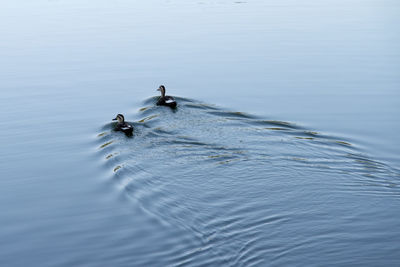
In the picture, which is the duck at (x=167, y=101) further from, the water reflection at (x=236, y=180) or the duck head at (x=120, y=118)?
the duck head at (x=120, y=118)

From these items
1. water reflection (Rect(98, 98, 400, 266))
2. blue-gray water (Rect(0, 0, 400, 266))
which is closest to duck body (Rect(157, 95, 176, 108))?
blue-gray water (Rect(0, 0, 400, 266))

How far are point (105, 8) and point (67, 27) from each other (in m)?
9.96

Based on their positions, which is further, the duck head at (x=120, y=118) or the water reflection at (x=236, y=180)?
the duck head at (x=120, y=118)

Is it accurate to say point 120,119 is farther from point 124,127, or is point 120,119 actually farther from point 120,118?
point 124,127

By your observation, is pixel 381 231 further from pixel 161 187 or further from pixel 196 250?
pixel 161 187

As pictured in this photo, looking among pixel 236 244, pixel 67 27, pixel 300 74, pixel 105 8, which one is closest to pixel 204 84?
pixel 300 74

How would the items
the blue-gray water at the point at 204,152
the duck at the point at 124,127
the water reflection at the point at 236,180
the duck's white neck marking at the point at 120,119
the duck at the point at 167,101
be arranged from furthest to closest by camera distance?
the duck at the point at 167,101 < the duck's white neck marking at the point at 120,119 < the duck at the point at 124,127 < the blue-gray water at the point at 204,152 < the water reflection at the point at 236,180

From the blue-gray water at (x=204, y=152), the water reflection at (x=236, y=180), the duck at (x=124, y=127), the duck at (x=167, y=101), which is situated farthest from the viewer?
the duck at (x=167, y=101)

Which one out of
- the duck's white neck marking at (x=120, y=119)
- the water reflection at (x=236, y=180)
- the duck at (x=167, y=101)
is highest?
the duck at (x=167, y=101)

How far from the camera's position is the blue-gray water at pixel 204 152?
11.0 metres

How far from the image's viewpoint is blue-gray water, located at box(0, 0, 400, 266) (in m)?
11.0

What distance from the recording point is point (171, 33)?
33969mm

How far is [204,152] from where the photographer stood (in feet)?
50.0

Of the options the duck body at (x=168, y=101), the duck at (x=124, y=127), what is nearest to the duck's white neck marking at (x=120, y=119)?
the duck at (x=124, y=127)
